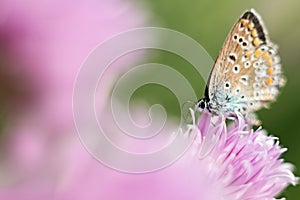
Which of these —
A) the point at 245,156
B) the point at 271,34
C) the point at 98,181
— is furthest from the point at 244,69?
the point at 271,34

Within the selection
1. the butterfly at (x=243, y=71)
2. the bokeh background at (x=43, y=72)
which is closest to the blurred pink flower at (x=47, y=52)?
the bokeh background at (x=43, y=72)

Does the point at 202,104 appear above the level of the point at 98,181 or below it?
above

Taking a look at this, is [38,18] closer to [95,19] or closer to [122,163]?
[95,19]

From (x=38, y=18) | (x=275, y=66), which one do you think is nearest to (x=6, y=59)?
(x=38, y=18)

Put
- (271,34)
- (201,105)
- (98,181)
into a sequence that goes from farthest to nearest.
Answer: (271,34)
(201,105)
(98,181)

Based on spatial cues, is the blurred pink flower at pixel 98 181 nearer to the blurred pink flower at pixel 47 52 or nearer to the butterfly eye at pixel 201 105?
the blurred pink flower at pixel 47 52

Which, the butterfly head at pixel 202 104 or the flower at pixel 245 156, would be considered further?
the butterfly head at pixel 202 104

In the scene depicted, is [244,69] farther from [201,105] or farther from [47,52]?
[47,52]

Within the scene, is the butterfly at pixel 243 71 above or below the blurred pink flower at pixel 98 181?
above
